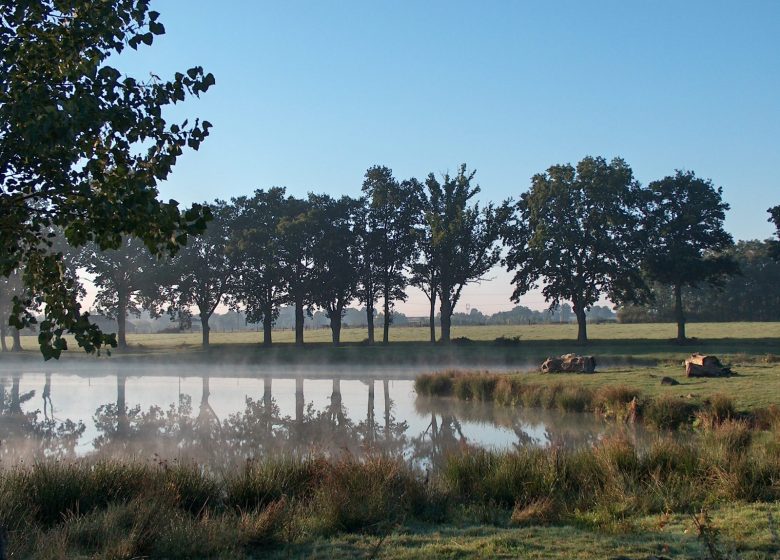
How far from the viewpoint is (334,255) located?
205ft

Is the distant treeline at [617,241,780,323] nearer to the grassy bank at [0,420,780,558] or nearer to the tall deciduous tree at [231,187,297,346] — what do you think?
the tall deciduous tree at [231,187,297,346]

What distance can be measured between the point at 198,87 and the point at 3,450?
1416cm

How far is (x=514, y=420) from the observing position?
2152 centimetres

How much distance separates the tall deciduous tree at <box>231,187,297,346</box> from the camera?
204ft

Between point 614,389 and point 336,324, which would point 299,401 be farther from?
point 336,324

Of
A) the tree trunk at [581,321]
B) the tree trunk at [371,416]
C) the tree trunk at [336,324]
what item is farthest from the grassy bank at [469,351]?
the tree trunk at [371,416]

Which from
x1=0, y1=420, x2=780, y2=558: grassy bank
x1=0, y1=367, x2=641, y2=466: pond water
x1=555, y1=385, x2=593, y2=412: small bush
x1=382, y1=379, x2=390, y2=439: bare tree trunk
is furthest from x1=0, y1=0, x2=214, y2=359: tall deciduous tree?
x1=555, y1=385, x2=593, y2=412: small bush

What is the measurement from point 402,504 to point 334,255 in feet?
175

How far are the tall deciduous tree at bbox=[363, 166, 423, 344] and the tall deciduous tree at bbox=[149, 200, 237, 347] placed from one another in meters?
12.3

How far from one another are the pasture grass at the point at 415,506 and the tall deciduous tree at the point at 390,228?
52141 mm

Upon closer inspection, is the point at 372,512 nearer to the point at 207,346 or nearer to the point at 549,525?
the point at 549,525

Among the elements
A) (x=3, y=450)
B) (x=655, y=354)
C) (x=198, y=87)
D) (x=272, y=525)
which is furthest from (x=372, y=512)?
(x=655, y=354)

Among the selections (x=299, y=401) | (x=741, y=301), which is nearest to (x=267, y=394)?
(x=299, y=401)

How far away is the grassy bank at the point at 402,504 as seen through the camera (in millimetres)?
7465
